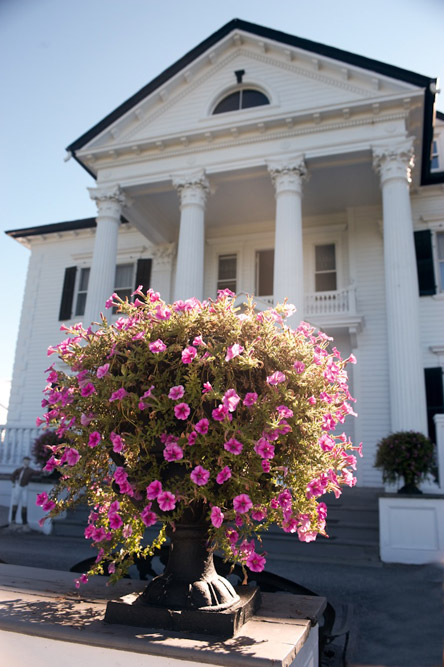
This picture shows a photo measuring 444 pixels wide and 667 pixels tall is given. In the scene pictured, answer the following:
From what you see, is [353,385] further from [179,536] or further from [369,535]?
[179,536]

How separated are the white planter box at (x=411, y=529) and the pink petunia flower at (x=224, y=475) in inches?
257

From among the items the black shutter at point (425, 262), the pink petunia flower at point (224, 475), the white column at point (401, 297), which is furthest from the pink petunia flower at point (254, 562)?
the black shutter at point (425, 262)

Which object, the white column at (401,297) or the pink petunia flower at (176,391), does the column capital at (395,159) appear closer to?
the white column at (401,297)

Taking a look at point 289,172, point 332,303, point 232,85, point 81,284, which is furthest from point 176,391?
point 81,284

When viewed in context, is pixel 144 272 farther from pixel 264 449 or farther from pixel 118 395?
pixel 264 449

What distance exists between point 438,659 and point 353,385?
10.7 metres

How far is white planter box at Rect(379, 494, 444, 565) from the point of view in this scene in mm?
7453

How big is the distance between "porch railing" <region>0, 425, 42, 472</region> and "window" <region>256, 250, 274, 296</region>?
7884 millimetres

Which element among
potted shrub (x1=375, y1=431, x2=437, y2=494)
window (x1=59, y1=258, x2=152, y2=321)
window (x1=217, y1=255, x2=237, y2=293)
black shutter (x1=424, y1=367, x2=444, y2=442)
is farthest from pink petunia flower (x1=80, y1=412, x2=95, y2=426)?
window (x1=59, y1=258, x2=152, y2=321)

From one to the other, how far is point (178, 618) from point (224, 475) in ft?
1.91

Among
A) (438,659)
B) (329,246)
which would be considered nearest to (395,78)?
(329,246)

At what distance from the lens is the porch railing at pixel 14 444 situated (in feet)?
42.1

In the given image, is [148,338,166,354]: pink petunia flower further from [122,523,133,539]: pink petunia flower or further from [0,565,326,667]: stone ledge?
[0,565,326,667]: stone ledge

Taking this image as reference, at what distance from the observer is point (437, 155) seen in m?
16.4
